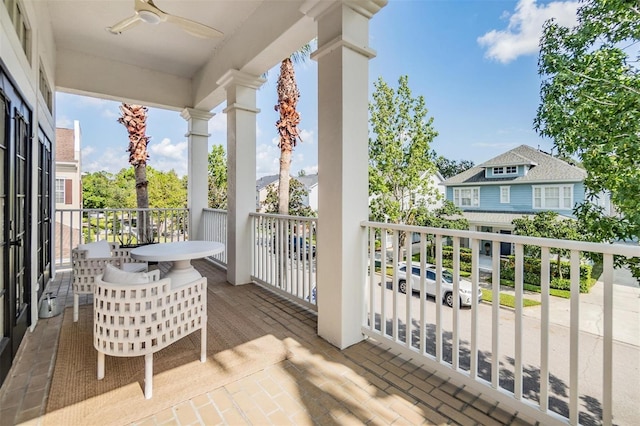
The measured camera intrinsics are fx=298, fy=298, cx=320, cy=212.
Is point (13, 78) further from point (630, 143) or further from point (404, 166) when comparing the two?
point (404, 166)

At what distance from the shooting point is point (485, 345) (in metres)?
4.01

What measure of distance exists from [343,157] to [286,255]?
162 cm

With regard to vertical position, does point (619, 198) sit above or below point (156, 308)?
above

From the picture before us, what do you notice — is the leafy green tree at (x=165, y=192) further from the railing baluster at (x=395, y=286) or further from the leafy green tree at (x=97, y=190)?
the railing baluster at (x=395, y=286)

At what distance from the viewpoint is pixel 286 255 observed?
3.59 meters

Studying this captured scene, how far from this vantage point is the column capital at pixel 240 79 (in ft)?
13.4

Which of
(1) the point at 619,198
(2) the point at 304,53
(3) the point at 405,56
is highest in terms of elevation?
(3) the point at 405,56

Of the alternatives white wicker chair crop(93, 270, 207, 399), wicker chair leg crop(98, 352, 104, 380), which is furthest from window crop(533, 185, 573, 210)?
wicker chair leg crop(98, 352, 104, 380)

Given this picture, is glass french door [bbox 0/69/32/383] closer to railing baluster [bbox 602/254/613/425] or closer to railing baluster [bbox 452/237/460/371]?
railing baluster [bbox 452/237/460/371]

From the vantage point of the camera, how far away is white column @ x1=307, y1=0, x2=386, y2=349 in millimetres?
2436

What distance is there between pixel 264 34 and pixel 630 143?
3.83 m

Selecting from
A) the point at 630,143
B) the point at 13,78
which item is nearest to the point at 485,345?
the point at 630,143

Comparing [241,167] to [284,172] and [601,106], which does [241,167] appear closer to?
[601,106]

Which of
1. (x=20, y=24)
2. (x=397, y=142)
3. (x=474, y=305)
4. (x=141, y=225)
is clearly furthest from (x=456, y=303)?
(x=397, y=142)
